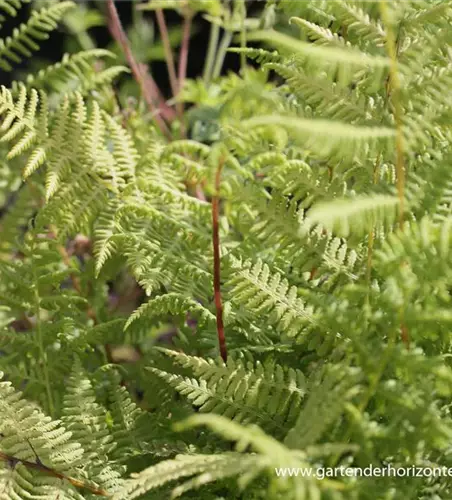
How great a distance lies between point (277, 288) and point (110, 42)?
1.88 metres

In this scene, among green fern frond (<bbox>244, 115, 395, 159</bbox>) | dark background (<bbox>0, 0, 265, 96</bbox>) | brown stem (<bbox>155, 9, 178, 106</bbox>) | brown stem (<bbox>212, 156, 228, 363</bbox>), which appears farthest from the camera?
dark background (<bbox>0, 0, 265, 96</bbox>)

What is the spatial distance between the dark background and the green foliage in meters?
1.22

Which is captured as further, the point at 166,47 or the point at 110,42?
the point at 110,42

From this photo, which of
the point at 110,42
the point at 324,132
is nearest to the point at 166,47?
the point at 110,42

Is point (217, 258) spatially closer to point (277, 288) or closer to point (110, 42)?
point (277, 288)

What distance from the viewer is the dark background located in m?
2.39

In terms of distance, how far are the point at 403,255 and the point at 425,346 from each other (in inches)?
8.2

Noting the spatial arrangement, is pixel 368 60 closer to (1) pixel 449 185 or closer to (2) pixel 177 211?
(1) pixel 449 185

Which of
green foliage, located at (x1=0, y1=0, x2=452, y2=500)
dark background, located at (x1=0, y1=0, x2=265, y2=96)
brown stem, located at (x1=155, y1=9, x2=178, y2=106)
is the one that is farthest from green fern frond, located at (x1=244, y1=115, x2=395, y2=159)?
dark background, located at (x1=0, y1=0, x2=265, y2=96)

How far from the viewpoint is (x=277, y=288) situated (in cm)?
82

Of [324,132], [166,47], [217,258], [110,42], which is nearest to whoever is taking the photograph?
[324,132]

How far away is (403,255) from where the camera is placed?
62 centimetres

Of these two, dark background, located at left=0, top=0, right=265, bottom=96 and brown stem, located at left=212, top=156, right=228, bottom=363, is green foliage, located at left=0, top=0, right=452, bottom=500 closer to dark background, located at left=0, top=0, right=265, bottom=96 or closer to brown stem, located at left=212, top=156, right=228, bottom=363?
brown stem, located at left=212, top=156, right=228, bottom=363

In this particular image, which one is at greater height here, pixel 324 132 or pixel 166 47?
pixel 324 132
